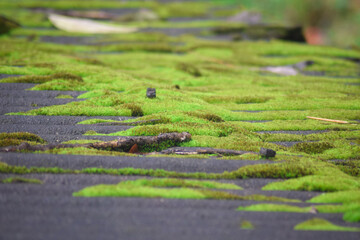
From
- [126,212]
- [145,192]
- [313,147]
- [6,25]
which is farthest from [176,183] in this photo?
[6,25]

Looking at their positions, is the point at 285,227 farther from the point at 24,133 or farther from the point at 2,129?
the point at 2,129

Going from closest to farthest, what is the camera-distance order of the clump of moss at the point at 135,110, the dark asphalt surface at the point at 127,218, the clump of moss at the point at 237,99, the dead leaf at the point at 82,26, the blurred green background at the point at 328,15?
the dark asphalt surface at the point at 127,218 < the clump of moss at the point at 135,110 < the clump of moss at the point at 237,99 < the dead leaf at the point at 82,26 < the blurred green background at the point at 328,15

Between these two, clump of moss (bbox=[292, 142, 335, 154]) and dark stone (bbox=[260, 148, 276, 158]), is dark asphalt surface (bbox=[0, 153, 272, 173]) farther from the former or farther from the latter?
clump of moss (bbox=[292, 142, 335, 154])

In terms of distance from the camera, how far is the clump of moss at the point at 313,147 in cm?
430

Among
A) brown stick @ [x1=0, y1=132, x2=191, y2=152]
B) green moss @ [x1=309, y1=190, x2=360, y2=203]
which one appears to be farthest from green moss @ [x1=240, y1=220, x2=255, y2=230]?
brown stick @ [x1=0, y1=132, x2=191, y2=152]

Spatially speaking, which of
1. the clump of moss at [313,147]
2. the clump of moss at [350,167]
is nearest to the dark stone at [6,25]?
the clump of moss at [313,147]

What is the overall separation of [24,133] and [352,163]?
4149 millimetres

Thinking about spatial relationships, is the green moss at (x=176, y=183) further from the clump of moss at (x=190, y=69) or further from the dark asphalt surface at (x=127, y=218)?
the clump of moss at (x=190, y=69)

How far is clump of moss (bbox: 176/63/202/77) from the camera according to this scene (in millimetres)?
7809

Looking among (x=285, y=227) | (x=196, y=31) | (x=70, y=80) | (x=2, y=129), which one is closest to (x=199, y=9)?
(x=196, y=31)

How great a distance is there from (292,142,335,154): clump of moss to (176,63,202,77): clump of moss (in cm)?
390

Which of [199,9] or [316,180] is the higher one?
[199,9]

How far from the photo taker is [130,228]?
2633mm

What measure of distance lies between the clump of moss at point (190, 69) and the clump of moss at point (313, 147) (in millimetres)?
3905
